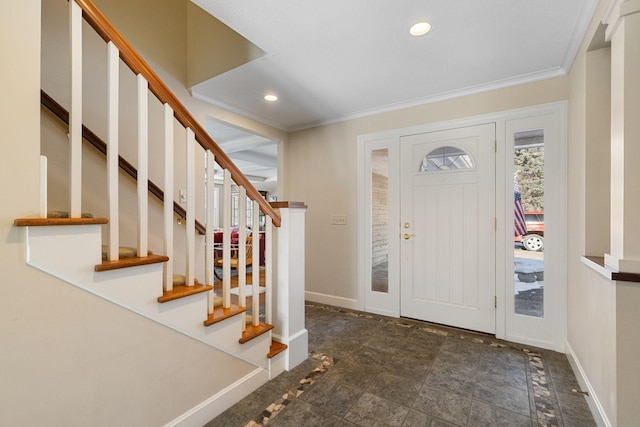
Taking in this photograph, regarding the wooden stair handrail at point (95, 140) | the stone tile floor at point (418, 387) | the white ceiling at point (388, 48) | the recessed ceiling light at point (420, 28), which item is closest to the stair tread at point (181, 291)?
the stone tile floor at point (418, 387)

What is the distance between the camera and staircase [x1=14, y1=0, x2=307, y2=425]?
3.76 feet

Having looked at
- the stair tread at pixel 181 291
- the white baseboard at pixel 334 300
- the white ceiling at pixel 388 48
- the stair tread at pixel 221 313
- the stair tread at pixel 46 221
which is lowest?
the white baseboard at pixel 334 300

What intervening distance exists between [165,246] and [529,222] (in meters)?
2.85

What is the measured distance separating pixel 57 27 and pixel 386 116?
Result: 2823 millimetres

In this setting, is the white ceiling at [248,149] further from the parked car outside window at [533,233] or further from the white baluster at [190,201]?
the parked car outside window at [533,233]

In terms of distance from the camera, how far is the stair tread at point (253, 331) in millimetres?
1786

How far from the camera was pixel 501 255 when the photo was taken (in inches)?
104

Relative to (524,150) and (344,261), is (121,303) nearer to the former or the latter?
(344,261)

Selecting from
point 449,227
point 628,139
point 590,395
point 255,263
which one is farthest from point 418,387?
point 628,139

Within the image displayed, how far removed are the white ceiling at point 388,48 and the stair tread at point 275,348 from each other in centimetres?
214

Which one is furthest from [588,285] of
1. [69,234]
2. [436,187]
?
[69,234]

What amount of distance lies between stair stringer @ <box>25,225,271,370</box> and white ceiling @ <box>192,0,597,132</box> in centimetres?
144

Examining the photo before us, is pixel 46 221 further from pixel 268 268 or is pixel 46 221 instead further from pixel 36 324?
pixel 268 268

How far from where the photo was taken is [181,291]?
1.48 metres
